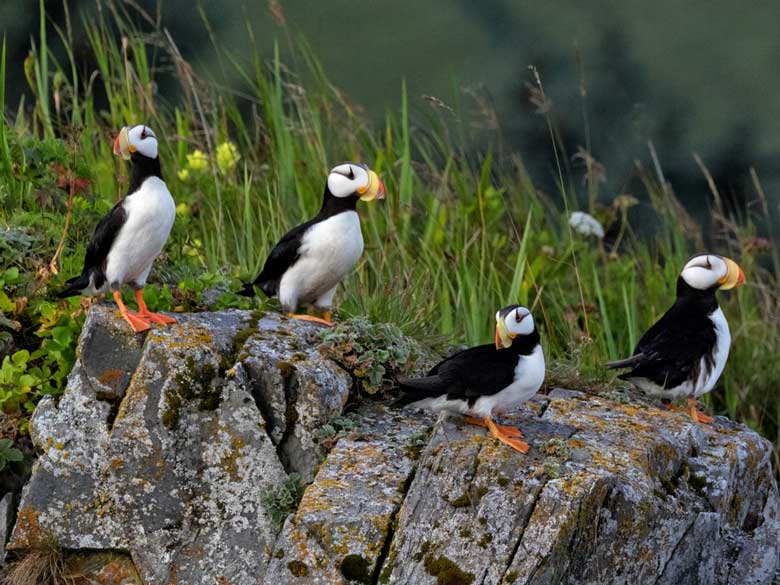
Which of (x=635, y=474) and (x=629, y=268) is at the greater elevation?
(x=635, y=474)

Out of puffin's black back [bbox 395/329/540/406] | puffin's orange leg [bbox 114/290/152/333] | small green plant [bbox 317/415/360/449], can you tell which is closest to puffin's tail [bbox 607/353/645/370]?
puffin's black back [bbox 395/329/540/406]

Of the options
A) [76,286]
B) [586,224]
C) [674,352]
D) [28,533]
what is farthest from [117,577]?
[586,224]

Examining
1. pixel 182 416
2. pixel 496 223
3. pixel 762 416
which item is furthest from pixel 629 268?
pixel 182 416

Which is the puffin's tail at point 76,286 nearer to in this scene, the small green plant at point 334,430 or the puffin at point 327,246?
the puffin at point 327,246

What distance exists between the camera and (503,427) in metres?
4.55

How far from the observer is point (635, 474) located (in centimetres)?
446

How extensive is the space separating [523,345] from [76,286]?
6.18 feet

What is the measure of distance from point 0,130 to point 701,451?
3.82 meters

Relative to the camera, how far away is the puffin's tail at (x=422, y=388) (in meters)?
4.38

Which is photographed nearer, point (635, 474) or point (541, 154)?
point (635, 474)

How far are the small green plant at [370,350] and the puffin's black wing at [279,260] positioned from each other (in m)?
0.43

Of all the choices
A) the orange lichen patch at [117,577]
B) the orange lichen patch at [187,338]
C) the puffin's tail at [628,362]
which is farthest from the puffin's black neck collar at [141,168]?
the puffin's tail at [628,362]

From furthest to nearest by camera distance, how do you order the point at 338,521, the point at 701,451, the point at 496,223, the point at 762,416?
the point at 496,223 → the point at 762,416 → the point at 701,451 → the point at 338,521

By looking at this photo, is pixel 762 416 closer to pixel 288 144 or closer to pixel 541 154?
pixel 288 144
